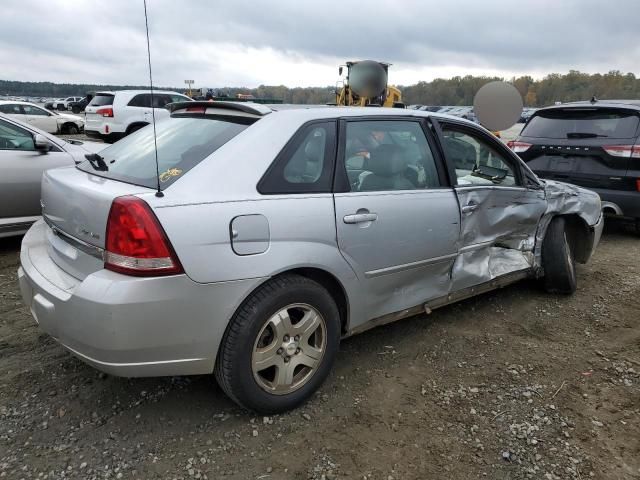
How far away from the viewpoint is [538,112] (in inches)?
263

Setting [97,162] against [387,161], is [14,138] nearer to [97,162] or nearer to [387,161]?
[97,162]

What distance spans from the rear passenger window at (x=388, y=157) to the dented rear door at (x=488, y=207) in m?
0.20

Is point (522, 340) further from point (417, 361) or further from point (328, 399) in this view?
point (328, 399)

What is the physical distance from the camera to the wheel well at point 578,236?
172 inches

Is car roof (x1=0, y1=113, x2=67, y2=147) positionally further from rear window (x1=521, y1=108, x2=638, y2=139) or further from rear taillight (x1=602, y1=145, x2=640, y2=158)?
rear taillight (x1=602, y1=145, x2=640, y2=158)

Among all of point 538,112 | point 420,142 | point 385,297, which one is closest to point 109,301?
point 385,297

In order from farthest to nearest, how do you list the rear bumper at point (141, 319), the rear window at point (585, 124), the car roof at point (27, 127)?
the rear window at point (585, 124) → the car roof at point (27, 127) → the rear bumper at point (141, 319)

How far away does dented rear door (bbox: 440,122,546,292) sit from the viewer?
3.37 meters

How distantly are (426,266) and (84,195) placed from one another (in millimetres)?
1960

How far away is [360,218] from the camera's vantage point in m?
2.68

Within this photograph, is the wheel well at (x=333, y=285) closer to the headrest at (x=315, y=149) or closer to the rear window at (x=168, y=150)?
the headrest at (x=315, y=149)

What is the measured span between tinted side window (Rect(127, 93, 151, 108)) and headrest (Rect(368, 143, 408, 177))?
12.8 metres

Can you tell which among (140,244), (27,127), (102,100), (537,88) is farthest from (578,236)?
(537,88)

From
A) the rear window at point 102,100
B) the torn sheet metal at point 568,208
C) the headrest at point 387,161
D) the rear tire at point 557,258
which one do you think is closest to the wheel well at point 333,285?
the headrest at point 387,161
